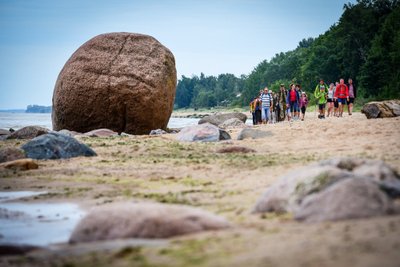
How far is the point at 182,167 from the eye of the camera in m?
9.54

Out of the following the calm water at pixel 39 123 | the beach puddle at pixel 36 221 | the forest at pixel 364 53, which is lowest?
the calm water at pixel 39 123

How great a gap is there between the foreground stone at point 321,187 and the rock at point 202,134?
8.70 metres

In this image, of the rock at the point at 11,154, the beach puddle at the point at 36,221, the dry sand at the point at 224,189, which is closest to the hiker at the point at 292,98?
the dry sand at the point at 224,189

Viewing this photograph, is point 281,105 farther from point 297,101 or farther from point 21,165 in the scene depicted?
point 21,165

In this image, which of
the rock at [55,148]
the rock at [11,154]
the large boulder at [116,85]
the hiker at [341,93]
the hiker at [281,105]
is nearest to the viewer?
the rock at [11,154]

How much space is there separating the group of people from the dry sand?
5.97m

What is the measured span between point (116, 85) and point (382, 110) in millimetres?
9459

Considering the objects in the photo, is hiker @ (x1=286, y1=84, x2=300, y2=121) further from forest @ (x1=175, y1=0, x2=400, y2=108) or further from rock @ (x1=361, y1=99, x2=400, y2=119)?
forest @ (x1=175, y1=0, x2=400, y2=108)

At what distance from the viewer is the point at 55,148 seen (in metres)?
11.3

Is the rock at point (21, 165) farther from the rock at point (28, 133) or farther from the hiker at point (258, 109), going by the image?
the hiker at point (258, 109)

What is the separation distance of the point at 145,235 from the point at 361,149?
6.63 meters

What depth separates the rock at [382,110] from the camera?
1898 cm

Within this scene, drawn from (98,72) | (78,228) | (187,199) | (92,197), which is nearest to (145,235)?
(78,228)

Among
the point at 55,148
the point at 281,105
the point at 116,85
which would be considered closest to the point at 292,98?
the point at 281,105
